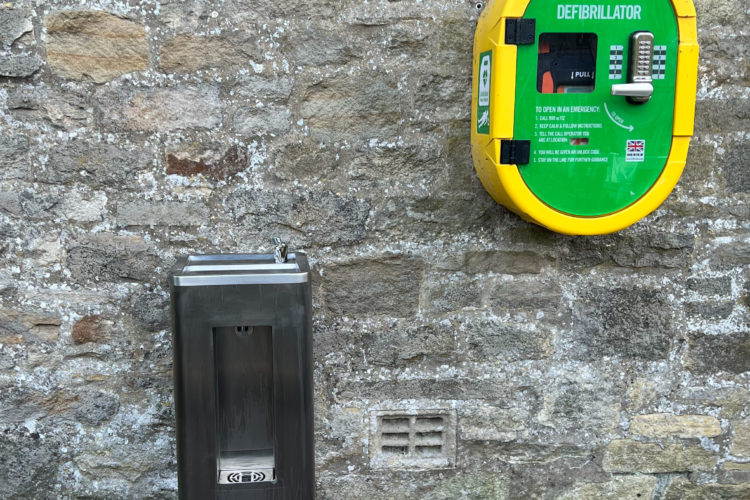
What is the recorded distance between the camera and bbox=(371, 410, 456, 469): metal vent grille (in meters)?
2.39

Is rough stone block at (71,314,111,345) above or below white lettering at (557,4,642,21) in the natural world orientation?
below

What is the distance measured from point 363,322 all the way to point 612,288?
2.90 ft

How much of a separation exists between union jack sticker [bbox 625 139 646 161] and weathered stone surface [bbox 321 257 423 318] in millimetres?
753

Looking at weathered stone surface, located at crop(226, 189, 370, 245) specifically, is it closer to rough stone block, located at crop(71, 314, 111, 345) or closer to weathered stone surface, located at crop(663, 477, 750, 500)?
rough stone block, located at crop(71, 314, 111, 345)

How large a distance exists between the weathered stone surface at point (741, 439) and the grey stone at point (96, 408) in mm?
2205

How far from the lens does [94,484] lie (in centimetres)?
235

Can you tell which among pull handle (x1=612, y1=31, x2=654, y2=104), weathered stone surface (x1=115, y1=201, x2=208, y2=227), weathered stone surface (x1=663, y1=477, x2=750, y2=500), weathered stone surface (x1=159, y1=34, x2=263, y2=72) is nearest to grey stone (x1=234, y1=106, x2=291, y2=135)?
weathered stone surface (x1=159, y1=34, x2=263, y2=72)

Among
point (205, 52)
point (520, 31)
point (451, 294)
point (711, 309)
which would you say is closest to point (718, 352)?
point (711, 309)

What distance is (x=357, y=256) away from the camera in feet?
7.47

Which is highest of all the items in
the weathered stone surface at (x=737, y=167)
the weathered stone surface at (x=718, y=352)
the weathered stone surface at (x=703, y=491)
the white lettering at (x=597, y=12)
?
the white lettering at (x=597, y=12)

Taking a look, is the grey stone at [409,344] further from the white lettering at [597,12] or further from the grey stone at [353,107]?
the white lettering at [597,12]

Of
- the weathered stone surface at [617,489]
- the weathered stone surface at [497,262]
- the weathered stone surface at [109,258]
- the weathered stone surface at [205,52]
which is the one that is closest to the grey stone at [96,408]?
the weathered stone surface at [109,258]

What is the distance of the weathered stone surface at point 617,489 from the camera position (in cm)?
243

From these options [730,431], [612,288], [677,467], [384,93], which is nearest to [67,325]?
[384,93]
